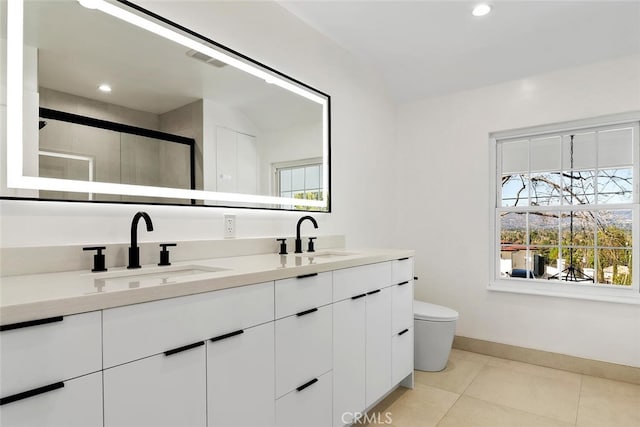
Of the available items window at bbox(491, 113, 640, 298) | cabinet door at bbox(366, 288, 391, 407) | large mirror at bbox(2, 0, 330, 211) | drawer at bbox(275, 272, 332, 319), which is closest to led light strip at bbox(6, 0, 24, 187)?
large mirror at bbox(2, 0, 330, 211)

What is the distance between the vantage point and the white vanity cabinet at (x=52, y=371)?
2.57ft

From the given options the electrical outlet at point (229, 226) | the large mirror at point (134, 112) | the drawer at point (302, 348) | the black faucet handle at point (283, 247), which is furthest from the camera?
the black faucet handle at point (283, 247)

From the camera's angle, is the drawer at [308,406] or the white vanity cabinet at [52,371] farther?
the drawer at [308,406]

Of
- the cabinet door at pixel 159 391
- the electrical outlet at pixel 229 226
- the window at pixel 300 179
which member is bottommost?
the cabinet door at pixel 159 391

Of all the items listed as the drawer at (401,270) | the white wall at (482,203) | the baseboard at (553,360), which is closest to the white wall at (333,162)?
the white wall at (482,203)

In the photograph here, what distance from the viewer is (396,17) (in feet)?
8.19

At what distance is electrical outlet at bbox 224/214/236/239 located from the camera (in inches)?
78.0

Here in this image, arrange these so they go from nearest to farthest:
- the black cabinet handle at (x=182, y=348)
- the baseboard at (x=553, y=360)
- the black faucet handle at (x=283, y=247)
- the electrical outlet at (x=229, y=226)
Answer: the black cabinet handle at (x=182, y=348) → the electrical outlet at (x=229, y=226) → the black faucet handle at (x=283, y=247) → the baseboard at (x=553, y=360)

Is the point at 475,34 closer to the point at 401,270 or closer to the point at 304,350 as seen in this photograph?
the point at 401,270

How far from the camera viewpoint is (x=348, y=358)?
72.6 inches

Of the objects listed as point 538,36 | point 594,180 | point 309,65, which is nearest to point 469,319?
point 594,180

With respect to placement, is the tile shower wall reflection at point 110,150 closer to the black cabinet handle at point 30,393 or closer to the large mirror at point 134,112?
the large mirror at point 134,112

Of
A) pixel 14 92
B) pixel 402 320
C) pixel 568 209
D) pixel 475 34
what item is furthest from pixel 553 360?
pixel 14 92

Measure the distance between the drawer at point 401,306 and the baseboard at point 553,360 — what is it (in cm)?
112
